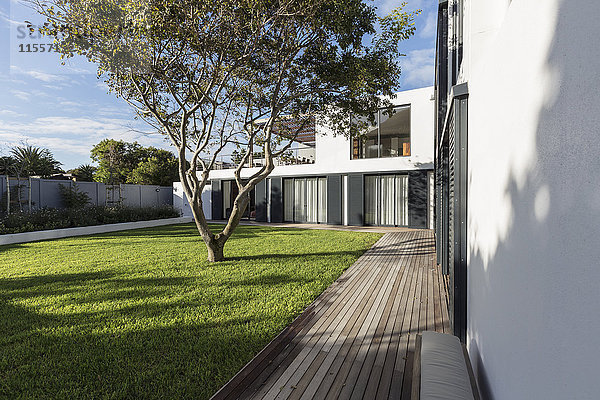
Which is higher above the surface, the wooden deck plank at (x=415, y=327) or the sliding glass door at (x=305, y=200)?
the sliding glass door at (x=305, y=200)

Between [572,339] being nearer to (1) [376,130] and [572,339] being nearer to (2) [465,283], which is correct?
(2) [465,283]

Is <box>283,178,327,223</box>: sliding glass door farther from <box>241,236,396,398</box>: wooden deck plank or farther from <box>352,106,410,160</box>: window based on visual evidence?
<box>241,236,396,398</box>: wooden deck plank

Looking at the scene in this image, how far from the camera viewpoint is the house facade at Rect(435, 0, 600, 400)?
704 millimetres

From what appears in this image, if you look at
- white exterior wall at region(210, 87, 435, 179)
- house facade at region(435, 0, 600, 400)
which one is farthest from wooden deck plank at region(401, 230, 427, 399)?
white exterior wall at region(210, 87, 435, 179)

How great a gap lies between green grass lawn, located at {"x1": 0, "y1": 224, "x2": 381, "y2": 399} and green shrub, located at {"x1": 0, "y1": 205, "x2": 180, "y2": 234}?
3693 mm

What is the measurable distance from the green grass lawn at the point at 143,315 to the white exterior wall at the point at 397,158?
6.74 m

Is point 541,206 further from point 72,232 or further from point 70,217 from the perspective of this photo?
point 70,217

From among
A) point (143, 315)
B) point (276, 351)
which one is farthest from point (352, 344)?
point (143, 315)

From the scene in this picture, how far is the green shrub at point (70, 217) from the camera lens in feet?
35.0

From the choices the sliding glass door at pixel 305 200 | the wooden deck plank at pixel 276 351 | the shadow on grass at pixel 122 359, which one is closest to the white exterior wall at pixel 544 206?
the wooden deck plank at pixel 276 351

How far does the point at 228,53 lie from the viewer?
20.9 feet

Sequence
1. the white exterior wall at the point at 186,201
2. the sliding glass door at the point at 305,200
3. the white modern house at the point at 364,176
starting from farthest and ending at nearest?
the white exterior wall at the point at 186,201 → the sliding glass door at the point at 305,200 → the white modern house at the point at 364,176

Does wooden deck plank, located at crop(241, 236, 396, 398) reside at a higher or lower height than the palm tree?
lower

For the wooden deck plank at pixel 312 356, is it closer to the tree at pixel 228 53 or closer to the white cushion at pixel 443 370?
the white cushion at pixel 443 370
